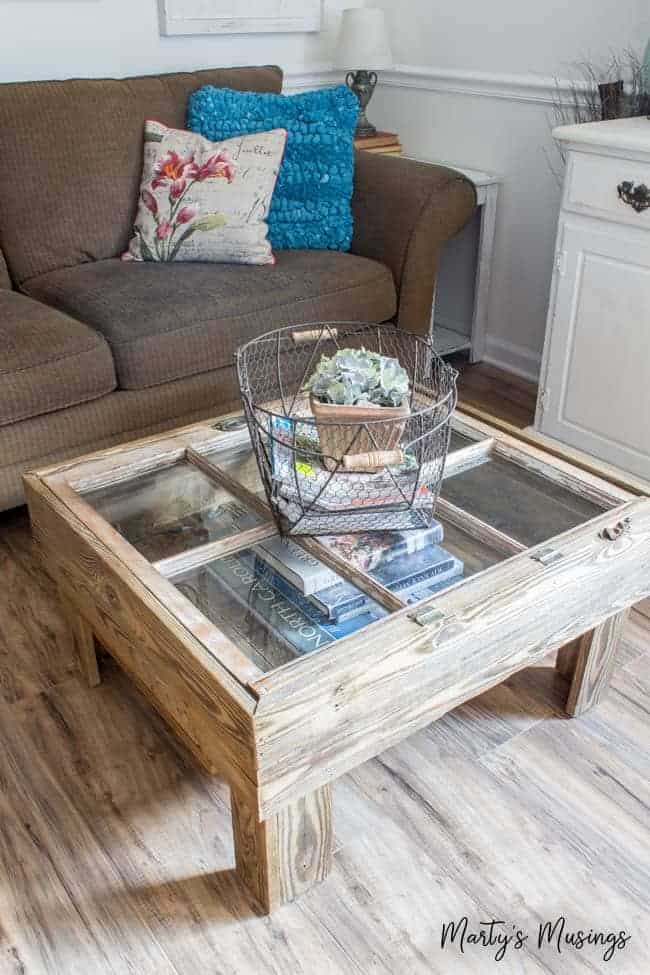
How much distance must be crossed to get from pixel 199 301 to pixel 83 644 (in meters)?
0.88

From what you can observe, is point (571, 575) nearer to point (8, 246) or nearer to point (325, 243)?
point (325, 243)

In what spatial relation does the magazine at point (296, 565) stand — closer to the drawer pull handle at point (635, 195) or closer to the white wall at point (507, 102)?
the drawer pull handle at point (635, 195)

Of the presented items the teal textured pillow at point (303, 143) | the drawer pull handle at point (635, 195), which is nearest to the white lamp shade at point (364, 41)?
the teal textured pillow at point (303, 143)

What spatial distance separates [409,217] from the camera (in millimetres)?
2334

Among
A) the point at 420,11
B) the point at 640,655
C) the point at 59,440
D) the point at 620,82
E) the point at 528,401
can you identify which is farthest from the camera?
the point at 420,11

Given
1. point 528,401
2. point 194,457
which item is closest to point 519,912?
point 194,457

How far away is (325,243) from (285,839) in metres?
1.71

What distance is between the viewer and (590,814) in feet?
4.33

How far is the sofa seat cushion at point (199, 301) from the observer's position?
6.58 feet

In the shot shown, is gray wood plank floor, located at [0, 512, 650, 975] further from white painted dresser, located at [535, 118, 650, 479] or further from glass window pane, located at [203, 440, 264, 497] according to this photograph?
white painted dresser, located at [535, 118, 650, 479]

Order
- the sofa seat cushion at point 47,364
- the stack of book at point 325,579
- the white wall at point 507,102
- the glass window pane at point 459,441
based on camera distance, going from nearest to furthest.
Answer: the stack of book at point 325,579
the glass window pane at point 459,441
the sofa seat cushion at point 47,364
the white wall at point 507,102

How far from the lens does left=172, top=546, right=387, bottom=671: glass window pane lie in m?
1.13

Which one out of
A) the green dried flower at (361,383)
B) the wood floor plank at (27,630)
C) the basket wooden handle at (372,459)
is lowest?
the wood floor plank at (27,630)

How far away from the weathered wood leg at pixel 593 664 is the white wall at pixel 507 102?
4.90ft
